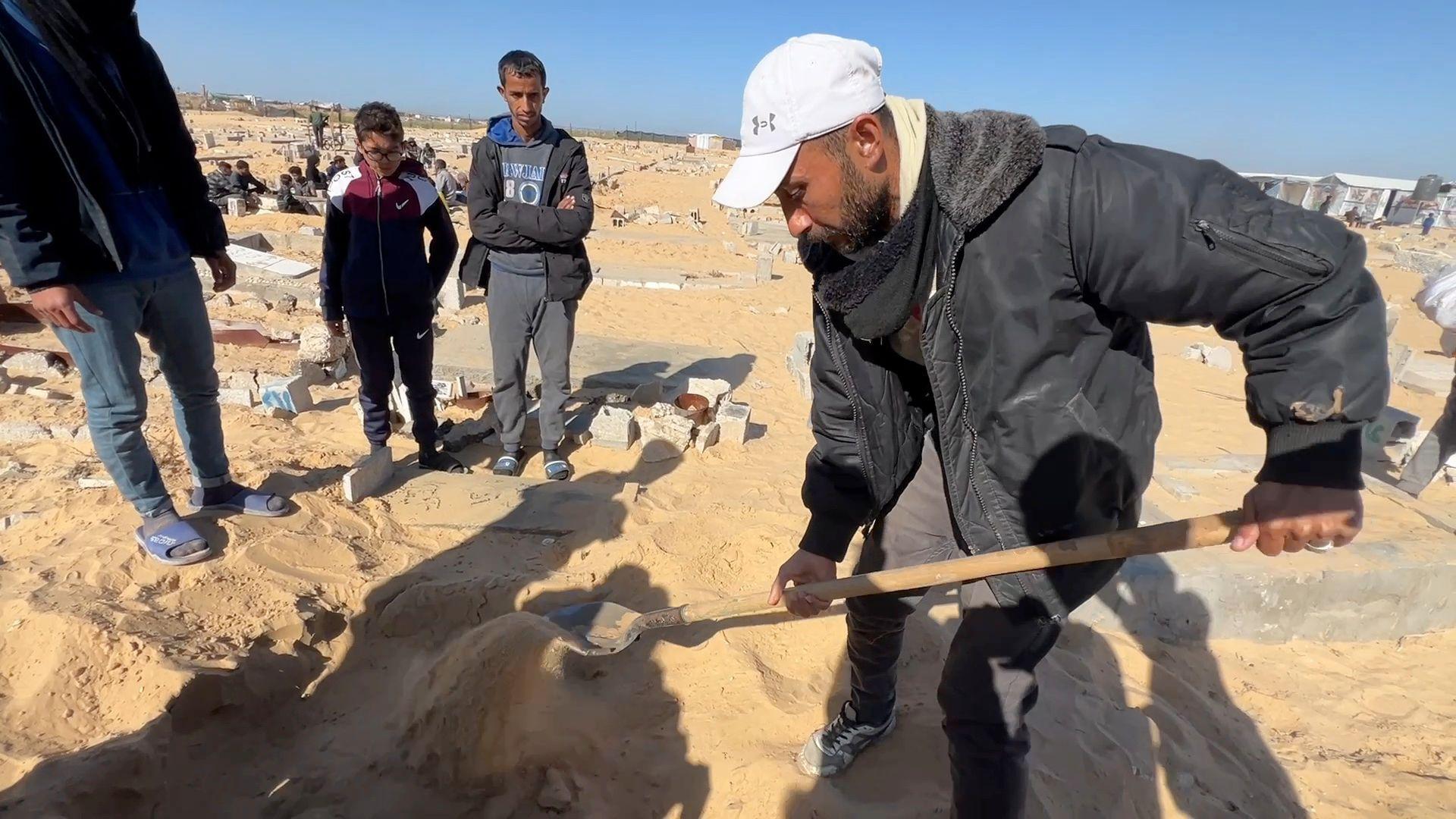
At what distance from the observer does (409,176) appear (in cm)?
362

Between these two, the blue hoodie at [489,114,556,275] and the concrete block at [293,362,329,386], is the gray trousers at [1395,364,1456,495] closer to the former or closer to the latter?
the blue hoodie at [489,114,556,275]

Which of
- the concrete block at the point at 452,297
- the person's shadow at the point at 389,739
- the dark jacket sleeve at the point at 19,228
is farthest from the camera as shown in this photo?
the concrete block at the point at 452,297

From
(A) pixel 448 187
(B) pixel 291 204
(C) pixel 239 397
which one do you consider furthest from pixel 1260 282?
(B) pixel 291 204

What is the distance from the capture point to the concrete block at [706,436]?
15.3 feet

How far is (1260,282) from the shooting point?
3.96 feet

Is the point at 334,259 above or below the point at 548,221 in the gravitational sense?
below

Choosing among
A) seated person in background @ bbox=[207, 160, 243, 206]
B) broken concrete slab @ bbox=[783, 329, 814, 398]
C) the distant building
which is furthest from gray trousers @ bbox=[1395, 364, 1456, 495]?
the distant building

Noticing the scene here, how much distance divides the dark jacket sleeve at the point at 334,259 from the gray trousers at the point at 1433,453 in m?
6.14

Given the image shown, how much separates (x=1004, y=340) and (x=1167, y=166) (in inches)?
15.9

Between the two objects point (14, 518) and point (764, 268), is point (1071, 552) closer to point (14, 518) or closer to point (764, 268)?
point (14, 518)

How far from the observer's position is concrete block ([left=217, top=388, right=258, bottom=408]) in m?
4.86

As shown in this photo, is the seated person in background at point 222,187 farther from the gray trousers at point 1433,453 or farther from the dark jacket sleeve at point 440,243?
the gray trousers at point 1433,453

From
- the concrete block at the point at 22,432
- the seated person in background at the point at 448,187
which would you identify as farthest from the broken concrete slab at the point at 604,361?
the seated person in background at the point at 448,187

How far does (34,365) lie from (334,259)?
347 cm
